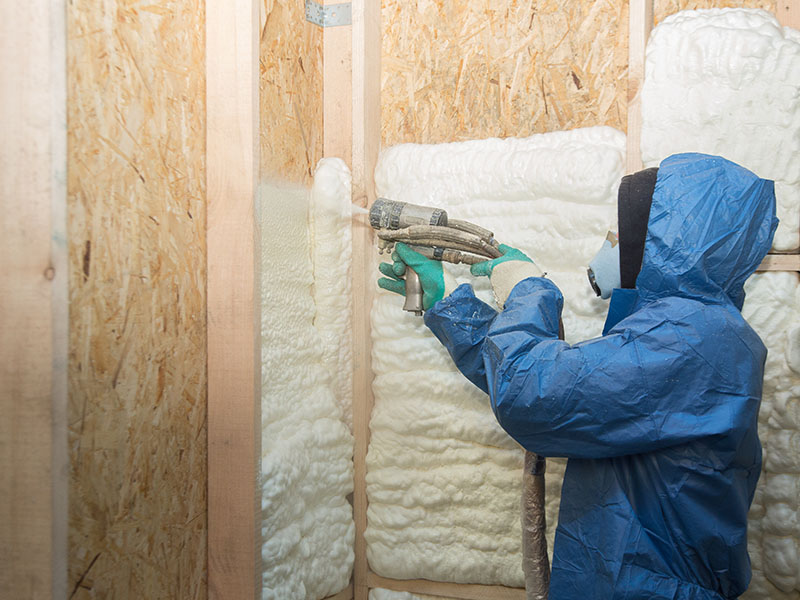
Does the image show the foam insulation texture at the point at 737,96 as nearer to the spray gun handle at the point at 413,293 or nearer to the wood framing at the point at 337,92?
the spray gun handle at the point at 413,293

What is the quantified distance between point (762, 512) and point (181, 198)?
1.39 meters

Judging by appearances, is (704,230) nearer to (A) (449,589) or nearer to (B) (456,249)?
(B) (456,249)

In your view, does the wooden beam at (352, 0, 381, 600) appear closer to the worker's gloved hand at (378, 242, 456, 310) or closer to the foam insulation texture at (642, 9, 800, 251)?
the worker's gloved hand at (378, 242, 456, 310)

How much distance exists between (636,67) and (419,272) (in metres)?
0.67

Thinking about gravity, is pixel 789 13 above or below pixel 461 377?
above

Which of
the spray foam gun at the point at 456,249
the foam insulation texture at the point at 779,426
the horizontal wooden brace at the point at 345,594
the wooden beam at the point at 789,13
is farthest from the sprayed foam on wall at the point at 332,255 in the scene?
the wooden beam at the point at 789,13

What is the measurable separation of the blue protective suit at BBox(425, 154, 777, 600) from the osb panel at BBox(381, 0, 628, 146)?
48 cm

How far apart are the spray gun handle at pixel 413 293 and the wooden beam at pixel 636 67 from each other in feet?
1.80

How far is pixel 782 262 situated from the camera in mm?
1473

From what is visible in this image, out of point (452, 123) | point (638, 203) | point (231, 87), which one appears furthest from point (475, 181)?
point (231, 87)

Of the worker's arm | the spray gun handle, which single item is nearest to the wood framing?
the spray gun handle

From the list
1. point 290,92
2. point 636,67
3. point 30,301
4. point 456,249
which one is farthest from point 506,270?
point 30,301

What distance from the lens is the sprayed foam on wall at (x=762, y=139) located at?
1.45m

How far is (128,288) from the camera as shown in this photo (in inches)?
45.5
